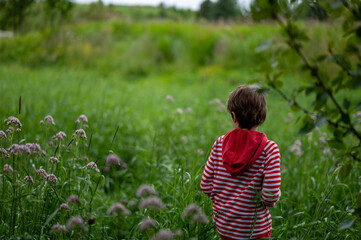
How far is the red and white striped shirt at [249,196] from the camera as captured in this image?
1768 millimetres

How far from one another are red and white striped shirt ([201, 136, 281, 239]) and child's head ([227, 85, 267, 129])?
172mm

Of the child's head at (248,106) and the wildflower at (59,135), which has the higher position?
the child's head at (248,106)

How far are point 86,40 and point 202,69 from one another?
5.45m

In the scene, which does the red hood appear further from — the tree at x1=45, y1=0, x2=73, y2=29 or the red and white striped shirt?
the tree at x1=45, y1=0, x2=73, y2=29

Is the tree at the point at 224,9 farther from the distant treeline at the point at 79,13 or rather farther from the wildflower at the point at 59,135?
the wildflower at the point at 59,135

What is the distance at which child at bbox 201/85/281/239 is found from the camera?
5.87 feet

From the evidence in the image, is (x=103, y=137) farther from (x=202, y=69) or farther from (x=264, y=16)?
(x=202, y=69)

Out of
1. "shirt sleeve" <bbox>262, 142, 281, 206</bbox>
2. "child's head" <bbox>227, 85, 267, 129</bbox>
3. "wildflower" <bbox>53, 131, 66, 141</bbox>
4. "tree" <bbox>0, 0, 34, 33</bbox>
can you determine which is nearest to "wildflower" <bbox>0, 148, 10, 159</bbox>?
"wildflower" <bbox>53, 131, 66, 141</bbox>

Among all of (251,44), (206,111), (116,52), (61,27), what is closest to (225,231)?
(206,111)

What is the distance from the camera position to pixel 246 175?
1886 mm

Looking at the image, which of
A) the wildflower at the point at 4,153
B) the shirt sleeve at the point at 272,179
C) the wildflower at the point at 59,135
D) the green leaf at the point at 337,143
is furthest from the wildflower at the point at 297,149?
the wildflower at the point at 4,153

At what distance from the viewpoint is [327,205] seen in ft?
8.68

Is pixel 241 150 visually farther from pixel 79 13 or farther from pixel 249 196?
pixel 79 13

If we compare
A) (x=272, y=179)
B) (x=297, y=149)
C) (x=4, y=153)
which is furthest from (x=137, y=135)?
(x=272, y=179)
